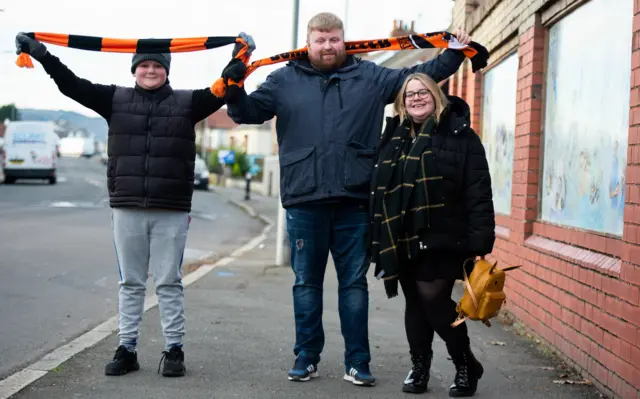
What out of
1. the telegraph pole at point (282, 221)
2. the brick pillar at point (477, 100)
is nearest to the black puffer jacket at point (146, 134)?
the brick pillar at point (477, 100)

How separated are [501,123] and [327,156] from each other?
15.9ft

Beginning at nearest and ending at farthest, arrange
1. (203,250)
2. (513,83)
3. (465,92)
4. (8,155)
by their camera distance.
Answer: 1. (513,83)
2. (465,92)
3. (203,250)
4. (8,155)

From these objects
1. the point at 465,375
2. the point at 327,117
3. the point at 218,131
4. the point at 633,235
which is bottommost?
the point at 465,375

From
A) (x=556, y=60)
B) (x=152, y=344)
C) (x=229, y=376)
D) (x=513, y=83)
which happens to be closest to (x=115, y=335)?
(x=152, y=344)

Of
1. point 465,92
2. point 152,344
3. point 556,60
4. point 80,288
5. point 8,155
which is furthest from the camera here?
point 8,155

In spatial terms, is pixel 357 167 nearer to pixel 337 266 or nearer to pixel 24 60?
pixel 337 266

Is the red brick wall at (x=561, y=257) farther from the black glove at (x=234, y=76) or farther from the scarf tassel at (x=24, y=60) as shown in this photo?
the scarf tassel at (x=24, y=60)

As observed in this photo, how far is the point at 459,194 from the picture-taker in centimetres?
503

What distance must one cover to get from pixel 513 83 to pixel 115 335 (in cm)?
457

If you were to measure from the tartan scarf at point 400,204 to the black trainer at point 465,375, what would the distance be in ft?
1.66

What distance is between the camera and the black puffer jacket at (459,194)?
195 inches

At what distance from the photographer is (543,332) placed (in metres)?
6.90

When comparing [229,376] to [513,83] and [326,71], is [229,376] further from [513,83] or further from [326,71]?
[513,83]

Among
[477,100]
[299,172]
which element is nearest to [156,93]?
[299,172]
